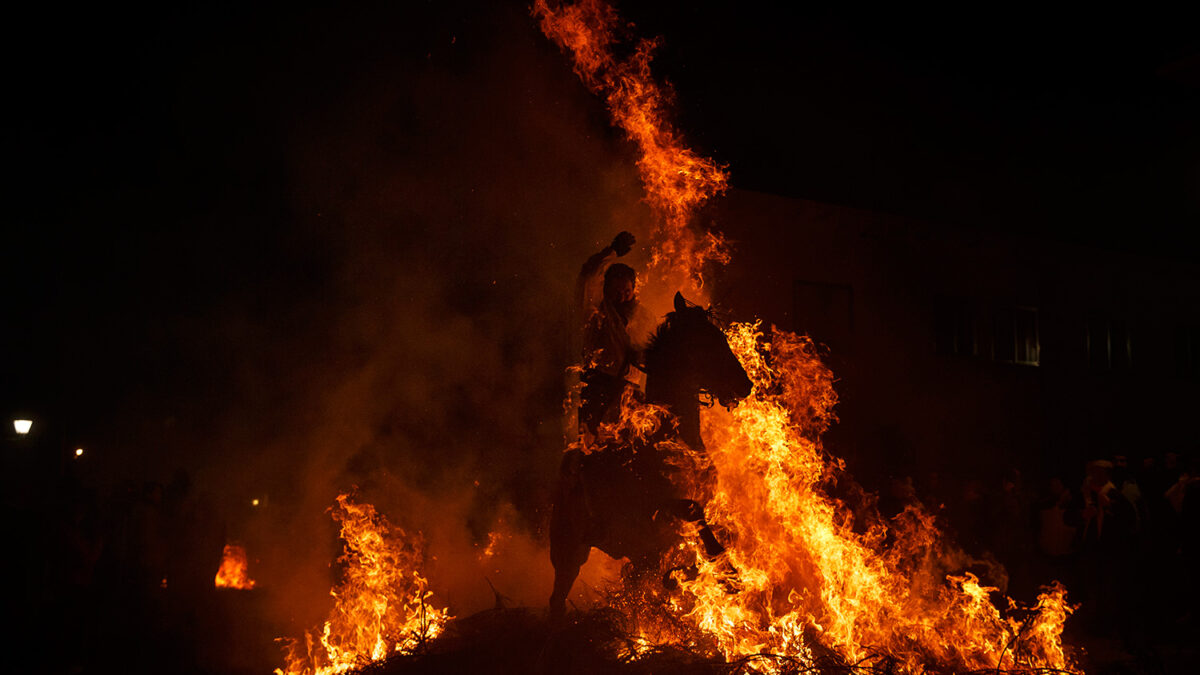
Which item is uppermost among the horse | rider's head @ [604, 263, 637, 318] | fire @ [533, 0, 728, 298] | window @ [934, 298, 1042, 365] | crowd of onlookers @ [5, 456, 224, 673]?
window @ [934, 298, 1042, 365]

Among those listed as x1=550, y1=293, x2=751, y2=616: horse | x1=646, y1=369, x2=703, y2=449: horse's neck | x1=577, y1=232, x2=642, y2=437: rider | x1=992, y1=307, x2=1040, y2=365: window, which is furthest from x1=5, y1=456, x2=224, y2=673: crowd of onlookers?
x1=992, y1=307, x2=1040, y2=365: window

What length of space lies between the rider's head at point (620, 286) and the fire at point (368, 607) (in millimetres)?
2777

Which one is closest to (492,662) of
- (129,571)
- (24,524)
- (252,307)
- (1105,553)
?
(24,524)

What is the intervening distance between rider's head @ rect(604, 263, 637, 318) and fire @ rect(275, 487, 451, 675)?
2777 millimetres

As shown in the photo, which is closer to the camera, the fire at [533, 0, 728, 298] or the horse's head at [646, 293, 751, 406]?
the horse's head at [646, 293, 751, 406]

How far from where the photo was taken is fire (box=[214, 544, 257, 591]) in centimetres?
1296

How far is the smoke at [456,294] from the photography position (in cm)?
1117

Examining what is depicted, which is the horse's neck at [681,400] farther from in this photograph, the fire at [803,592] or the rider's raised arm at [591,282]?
the rider's raised arm at [591,282]

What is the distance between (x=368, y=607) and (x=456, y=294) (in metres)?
5.90

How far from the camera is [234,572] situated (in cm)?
1327

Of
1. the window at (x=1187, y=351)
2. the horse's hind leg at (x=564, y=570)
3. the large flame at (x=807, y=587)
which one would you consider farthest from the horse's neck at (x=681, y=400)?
the window at (x=1187, y=351)

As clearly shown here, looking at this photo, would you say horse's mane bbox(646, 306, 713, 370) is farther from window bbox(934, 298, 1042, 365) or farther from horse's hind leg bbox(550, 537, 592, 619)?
window bbox(934, 298, 1042, 365)

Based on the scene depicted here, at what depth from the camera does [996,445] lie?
19.0 meters

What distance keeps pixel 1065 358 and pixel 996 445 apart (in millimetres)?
3585
